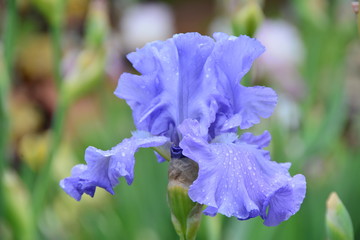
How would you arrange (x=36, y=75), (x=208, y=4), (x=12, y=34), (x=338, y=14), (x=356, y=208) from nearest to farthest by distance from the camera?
1. (x=12, y=34)
2. (x=356, y=208)
3. (x=338, y=14)
4. (x=36, y=75)
5. (x=208, y=4)

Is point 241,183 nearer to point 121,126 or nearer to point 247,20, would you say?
point 247,20

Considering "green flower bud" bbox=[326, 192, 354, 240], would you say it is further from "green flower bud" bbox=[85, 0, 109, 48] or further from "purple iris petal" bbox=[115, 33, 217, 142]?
"green flower bud" bbox=[85, 0, 109, 48]

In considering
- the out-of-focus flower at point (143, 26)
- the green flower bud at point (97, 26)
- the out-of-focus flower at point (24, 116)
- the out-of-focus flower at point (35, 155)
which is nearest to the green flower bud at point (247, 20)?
the green flower bud at point (97, 26)

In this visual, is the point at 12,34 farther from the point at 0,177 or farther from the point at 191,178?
the point at 191,178

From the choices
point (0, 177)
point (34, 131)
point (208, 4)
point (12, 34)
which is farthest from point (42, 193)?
point (208, 4)

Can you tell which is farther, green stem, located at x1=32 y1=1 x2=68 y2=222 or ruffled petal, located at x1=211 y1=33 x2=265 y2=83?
green stem, located at x1=32 y1=1 x2=68 y2=222

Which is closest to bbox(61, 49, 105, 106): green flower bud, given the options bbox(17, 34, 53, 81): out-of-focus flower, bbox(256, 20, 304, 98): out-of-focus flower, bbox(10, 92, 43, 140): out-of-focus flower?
bbox(256, 20, 304, 98): out-of-focus flower

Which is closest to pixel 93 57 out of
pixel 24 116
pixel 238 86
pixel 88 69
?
pixel 88 69
